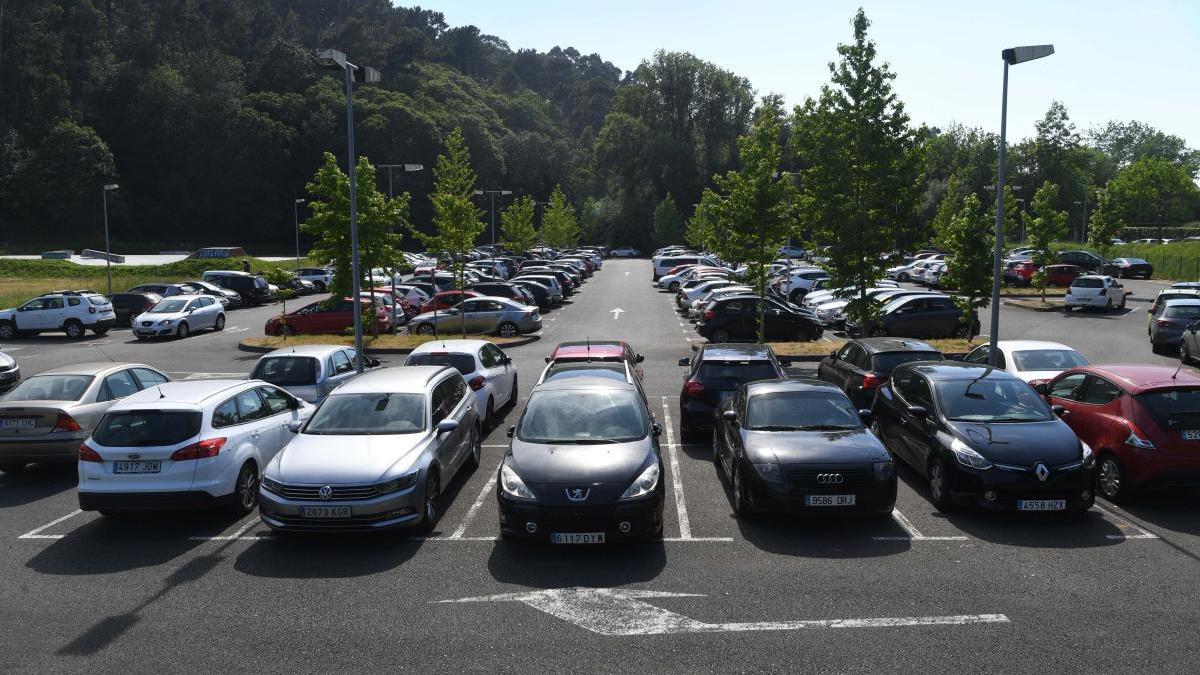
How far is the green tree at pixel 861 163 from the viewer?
23250mm

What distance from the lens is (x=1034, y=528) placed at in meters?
9.69

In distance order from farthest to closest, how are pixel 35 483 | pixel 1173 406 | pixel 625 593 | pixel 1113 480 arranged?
pixel 35 483 < pixel 1113 480 < pixel 1173 406 < pixel 625 593

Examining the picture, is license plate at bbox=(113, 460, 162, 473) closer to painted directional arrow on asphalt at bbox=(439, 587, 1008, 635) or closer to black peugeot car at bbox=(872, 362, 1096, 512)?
painted directional arrow on asphalt at bbox=(439, 587, 1008, 635)

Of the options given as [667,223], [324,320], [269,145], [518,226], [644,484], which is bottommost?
[324,320]

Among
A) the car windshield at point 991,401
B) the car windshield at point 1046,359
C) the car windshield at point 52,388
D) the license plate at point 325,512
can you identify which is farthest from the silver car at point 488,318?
the license plate at point 325,512

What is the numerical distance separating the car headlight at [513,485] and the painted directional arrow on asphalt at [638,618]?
3.75 ft

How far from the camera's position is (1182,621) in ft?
23.5

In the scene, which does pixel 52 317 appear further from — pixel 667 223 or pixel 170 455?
pixel 667 223

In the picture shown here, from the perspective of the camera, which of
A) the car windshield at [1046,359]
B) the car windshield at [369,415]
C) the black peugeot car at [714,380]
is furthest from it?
the car windshield at [1046,359]

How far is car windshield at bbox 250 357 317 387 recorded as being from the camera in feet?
48.5

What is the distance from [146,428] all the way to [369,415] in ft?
8.12

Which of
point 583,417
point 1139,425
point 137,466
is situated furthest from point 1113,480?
point 137,466

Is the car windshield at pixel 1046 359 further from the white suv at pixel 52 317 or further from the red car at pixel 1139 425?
the white suv at pixel 52 317

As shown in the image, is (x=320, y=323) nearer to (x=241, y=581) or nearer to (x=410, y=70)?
(x=241, y=581)
